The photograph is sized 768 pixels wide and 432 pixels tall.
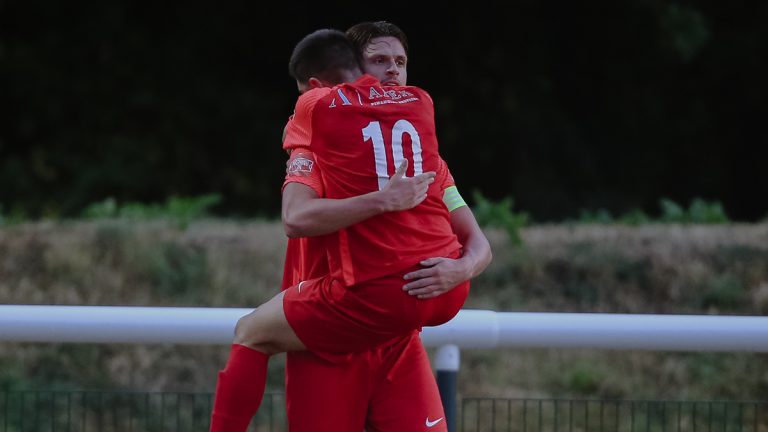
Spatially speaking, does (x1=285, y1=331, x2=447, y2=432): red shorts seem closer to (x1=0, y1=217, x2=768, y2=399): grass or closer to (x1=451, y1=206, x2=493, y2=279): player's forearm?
(x1=451, y1=206, x2=493, y2=279): player's forearm

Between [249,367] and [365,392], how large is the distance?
34 cm

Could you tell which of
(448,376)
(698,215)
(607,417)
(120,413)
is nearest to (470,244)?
(448,376)

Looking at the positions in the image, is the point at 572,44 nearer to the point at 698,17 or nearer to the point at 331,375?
the point at 698,17

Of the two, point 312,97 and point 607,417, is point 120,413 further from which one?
point 312,97

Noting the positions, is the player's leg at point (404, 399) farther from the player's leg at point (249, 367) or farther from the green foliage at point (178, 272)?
the green foliage at point (178, 272)

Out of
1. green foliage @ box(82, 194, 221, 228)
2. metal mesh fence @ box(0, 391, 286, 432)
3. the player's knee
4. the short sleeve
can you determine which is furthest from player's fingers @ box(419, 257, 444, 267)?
green foliage @ box(82, 194, 221, 228)

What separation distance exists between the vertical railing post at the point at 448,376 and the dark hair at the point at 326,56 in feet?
3.27

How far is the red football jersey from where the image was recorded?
120 inches

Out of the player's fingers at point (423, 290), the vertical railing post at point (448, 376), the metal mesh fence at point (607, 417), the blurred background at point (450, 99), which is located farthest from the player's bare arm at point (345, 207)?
the blurred background at point (450, 99)

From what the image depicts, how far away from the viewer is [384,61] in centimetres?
337

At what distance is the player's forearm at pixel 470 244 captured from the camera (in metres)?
3.16

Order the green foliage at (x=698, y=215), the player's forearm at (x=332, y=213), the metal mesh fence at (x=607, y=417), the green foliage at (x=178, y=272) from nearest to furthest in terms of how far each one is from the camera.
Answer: the player's forearm at (x=332, y=213), the metal mesh fence at (x=607, y=417), the green foliage at (x=178, y=272), the green foliage at (x=698, y=215)

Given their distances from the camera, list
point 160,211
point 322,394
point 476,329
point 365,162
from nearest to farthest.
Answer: point 365,162 → point 322,394 → point 476,329 → point 160,211

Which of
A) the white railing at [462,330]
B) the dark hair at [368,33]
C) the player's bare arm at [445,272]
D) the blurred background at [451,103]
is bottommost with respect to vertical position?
the white railing at [462,330]
